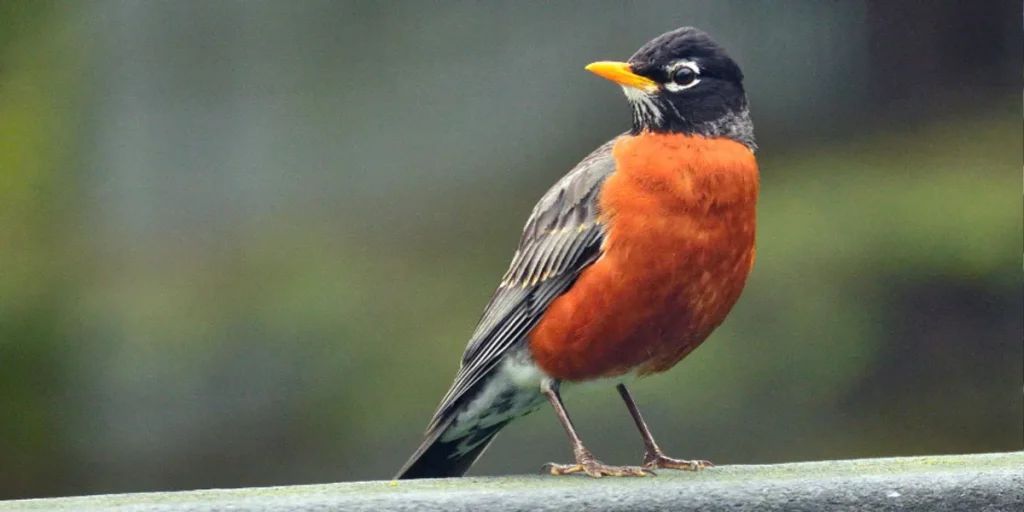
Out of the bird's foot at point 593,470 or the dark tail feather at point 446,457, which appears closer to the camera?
the bird's foot at point 593,470

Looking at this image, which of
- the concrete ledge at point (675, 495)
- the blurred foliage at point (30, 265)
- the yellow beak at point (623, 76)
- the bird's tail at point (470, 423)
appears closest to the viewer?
the concrete ledge at point (675, 495)

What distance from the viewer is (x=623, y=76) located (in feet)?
8.23

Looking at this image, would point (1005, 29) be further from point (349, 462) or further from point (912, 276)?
point (349, 462)

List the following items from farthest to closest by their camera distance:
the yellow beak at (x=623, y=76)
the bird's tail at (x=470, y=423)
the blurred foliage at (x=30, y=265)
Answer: the blurred foliage at (x=30, y=265)
the bird's tail at (x=470, y=423)
the yellow beak at (x=623, y=76)

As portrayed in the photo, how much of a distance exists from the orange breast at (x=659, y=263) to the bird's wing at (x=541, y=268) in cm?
3

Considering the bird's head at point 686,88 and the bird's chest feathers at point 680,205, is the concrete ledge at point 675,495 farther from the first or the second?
the bird's head at point 686,88

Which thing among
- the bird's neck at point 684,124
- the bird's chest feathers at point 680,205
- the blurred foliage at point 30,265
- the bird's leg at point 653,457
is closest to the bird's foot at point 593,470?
the bird's leg at point 653,457

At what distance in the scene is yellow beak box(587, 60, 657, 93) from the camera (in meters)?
2.46

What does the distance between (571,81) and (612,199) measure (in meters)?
1.77

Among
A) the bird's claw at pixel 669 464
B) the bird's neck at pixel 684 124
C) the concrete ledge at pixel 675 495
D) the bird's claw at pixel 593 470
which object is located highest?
the bird's neck at pixel 684 124

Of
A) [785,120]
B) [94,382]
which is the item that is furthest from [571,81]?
[94,382]

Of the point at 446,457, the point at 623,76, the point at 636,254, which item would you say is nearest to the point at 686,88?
the point at 623,76

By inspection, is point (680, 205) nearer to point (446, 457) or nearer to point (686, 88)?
point (686, 88)

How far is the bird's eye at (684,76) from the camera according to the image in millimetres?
2584
